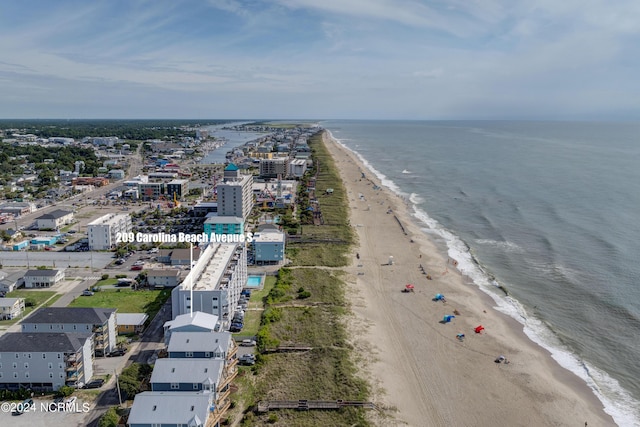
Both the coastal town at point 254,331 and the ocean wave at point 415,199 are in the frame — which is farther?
the ocean wave at point 415,199

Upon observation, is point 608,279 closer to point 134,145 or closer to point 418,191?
point 418,191

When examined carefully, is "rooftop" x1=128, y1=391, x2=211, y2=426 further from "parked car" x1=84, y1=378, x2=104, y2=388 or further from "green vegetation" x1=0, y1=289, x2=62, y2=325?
"green vegetation" x1=0, y1=289, x2=62, y2=325

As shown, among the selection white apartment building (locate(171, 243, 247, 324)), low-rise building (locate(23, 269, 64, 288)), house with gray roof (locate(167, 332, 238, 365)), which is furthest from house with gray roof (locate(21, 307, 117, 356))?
low-rise building (locate(23, 269, 64, 288))

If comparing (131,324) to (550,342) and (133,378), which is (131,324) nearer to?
(133,378)

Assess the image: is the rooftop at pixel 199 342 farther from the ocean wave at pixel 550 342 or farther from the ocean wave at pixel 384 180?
the ocean wave at pixel 384 180

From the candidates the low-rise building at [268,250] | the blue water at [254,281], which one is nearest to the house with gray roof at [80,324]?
the blue water at [254,281]

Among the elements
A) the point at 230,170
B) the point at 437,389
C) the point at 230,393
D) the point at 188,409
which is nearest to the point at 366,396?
the point at 437,389

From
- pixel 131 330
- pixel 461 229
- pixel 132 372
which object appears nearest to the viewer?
pixel 132 372
